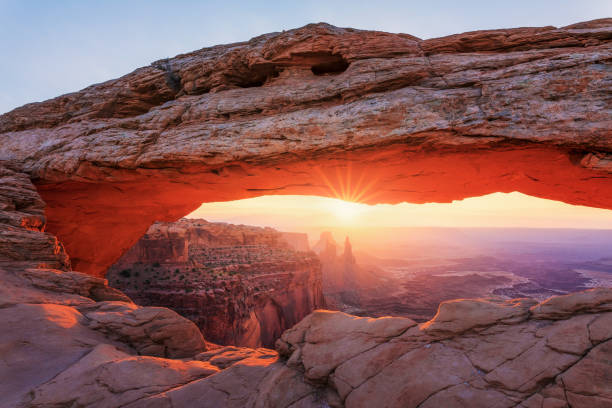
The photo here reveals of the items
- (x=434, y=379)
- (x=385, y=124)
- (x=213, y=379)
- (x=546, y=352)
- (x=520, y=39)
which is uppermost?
(x=520, y=39)

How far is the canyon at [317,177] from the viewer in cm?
392

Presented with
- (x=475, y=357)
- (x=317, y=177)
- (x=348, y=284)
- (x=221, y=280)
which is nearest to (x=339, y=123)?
(x=317, y=177)

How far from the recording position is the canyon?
3924mm

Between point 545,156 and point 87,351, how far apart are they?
11780mm

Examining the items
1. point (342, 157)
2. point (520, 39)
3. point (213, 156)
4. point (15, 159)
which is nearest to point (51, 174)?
point (15, 159)

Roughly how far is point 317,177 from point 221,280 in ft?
48.8

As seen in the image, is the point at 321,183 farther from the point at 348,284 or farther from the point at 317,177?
the point at 348,284

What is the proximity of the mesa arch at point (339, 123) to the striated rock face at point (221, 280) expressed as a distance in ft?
31.6

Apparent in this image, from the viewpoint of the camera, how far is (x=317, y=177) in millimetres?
9320

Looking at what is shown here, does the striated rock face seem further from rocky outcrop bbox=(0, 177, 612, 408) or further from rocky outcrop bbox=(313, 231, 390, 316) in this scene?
rocky outcrop bbox=(0, 177, 612, 408)

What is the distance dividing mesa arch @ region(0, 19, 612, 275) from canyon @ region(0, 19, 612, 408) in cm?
6

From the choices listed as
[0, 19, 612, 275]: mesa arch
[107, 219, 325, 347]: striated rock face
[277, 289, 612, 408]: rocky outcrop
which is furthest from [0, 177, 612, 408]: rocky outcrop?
[107, 219, 325, 347]: striated rock face

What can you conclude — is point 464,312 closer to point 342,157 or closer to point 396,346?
point 396,346

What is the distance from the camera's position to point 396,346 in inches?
170
